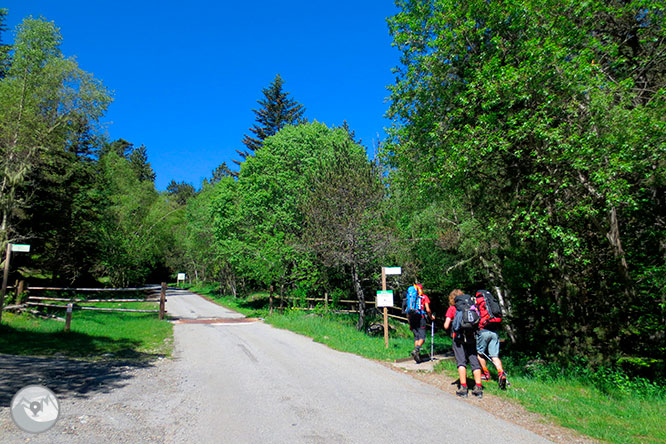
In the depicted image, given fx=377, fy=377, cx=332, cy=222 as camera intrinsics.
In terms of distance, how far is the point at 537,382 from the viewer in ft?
23.6

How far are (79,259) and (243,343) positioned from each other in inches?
916

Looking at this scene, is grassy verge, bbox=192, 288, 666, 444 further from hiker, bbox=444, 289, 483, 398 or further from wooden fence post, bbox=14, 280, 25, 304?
wooden fence post, bbox=14, 280, 25, 304

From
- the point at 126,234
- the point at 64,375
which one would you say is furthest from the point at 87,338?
the point at 126,234

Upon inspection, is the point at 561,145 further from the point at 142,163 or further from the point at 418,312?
the point at 142,163

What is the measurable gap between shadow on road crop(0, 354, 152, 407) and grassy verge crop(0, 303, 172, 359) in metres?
1.02

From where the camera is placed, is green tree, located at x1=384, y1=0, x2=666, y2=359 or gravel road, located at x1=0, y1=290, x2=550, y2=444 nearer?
gravel road, located at x1=0, y1=290, x2=550, y2=444

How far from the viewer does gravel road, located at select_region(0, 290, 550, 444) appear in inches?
169

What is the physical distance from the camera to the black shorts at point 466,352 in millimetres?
6449

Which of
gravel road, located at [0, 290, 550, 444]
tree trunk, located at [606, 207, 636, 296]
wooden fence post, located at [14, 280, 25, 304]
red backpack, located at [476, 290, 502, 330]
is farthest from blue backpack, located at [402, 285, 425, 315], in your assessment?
wooden fence post, located at [14, 280, 25, 304]

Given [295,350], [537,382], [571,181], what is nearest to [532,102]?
[571,181]

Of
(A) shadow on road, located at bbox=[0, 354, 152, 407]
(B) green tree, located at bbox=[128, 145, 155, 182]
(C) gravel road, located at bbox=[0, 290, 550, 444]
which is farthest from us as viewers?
(B) green tree, located at bbox=[128, 145, 155, 182]

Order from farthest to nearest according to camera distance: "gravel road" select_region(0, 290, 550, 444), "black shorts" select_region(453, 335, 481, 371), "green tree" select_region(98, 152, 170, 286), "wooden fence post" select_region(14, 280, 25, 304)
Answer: "green tree" select_region(98, 152, 170, 286), "wooden fence post" select_region(14, 280, 25, 304), "black shorts" select_region(453, 335, 481, 371), "gravel road" select_region(0, 290, 550, 444)

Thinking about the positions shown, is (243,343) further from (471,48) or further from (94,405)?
(471,48)

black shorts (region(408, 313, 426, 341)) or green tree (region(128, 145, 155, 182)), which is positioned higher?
green tree (region(128, 145, 155, 182))
